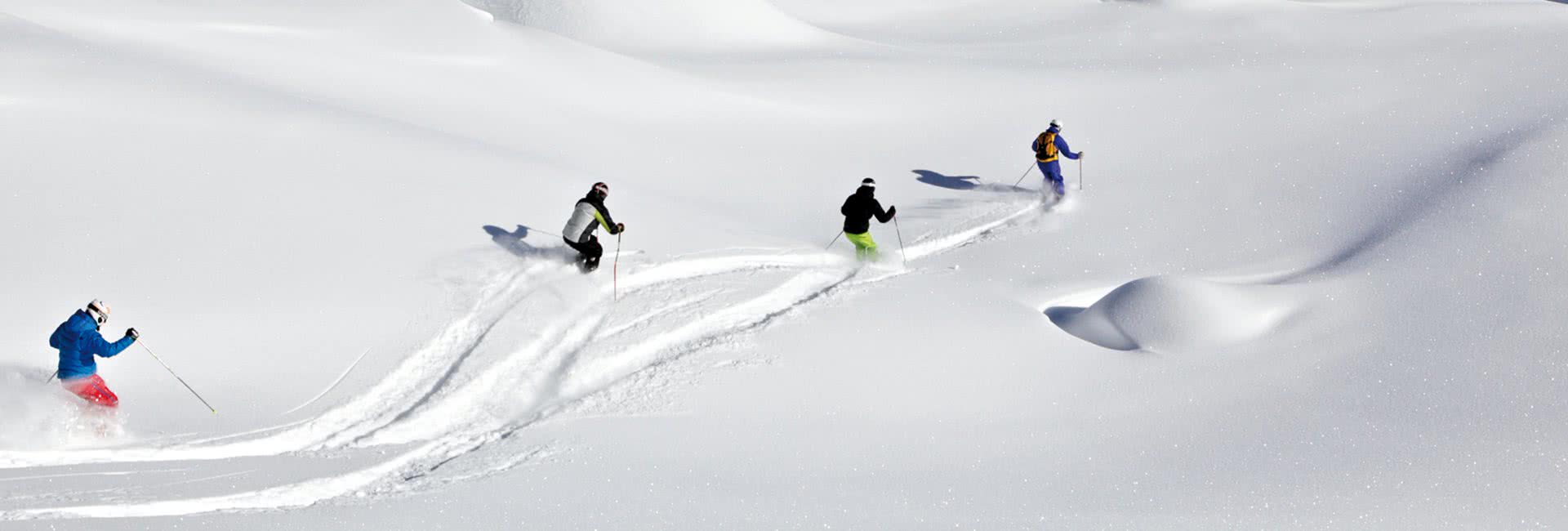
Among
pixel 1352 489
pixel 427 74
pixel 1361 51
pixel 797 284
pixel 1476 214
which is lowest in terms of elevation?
pixel 1352 489

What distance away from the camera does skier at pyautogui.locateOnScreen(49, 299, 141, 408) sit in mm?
8828

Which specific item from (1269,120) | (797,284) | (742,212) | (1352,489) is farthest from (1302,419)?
(1269,120)

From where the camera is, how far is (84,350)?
885 centimetres

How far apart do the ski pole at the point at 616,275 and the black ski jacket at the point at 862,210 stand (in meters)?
2.65

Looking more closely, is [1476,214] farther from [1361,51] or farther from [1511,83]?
[1361,51]

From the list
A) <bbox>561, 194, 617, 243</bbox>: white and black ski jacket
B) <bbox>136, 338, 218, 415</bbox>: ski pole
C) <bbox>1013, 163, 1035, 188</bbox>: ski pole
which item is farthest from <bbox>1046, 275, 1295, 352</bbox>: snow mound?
<bbox>136, 338, 218, 415</bbox>: ski pole

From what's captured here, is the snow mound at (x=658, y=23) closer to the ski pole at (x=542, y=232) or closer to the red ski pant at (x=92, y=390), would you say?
the ski pole at (x=542, y=232)

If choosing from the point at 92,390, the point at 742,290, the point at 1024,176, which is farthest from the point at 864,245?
the point at 92,390

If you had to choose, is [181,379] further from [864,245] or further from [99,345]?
[864,245]

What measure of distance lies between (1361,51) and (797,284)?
1475cm

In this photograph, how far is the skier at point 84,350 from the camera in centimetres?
883

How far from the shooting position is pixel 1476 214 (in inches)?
542

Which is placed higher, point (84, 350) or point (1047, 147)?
point (1047, 147)

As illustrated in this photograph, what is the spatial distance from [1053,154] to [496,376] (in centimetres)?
930
